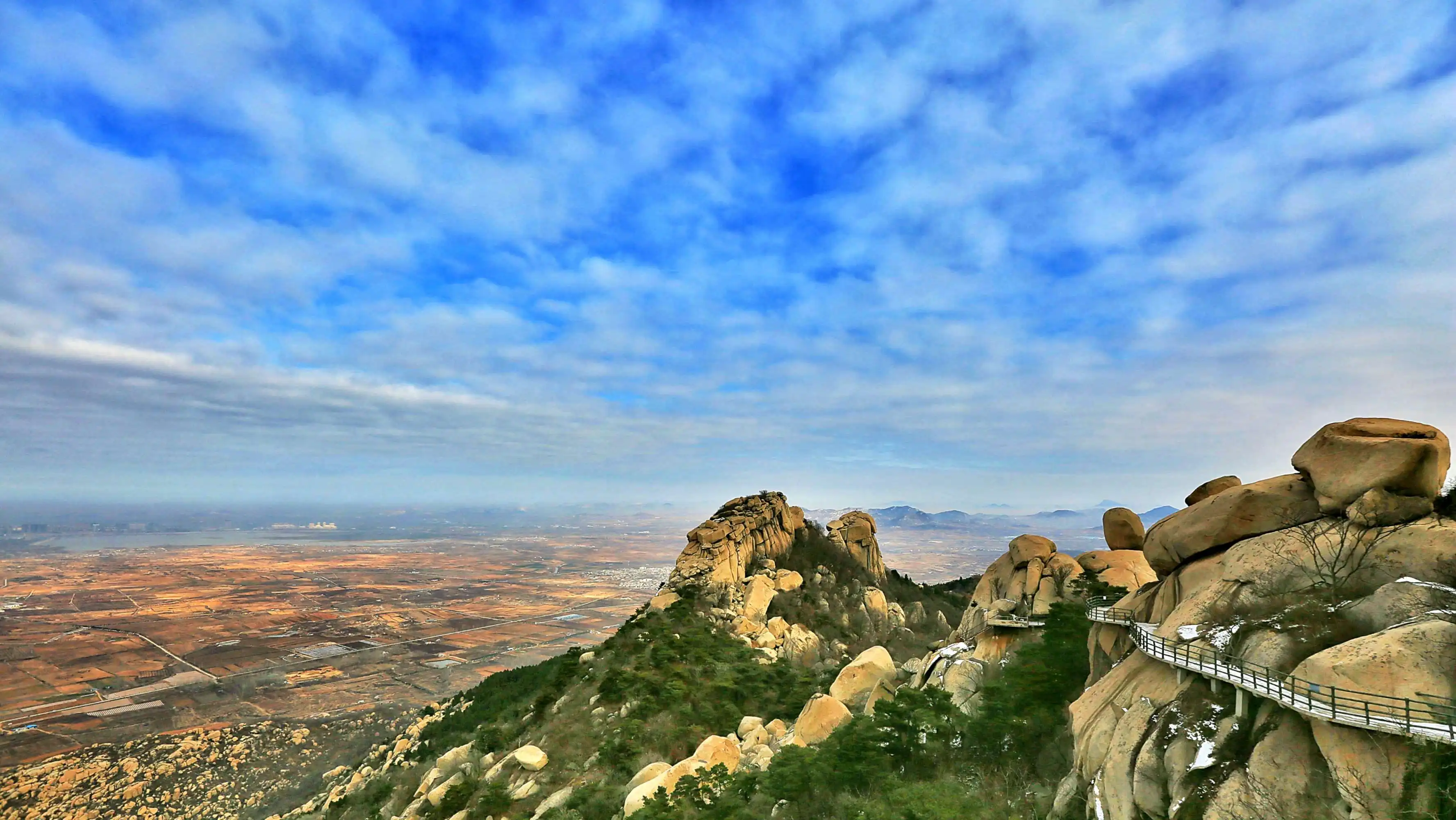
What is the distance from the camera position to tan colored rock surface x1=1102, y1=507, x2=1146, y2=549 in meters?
42.7

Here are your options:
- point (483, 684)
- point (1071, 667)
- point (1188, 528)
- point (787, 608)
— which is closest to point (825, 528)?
point (787, 608)

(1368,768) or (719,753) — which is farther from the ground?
(1368,768)

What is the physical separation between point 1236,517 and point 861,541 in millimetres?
67985

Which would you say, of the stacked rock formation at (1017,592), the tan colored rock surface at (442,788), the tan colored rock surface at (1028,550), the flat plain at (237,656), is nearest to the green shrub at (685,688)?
the tan colored rock surface at (442,788)

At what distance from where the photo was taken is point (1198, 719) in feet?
57.7

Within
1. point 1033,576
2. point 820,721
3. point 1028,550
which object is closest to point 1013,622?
point 1033,576

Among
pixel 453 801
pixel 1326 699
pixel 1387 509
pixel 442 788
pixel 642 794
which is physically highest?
pixel 1387 509

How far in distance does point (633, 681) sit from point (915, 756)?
84.4ft

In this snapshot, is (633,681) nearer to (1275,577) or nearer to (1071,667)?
(1071,667)

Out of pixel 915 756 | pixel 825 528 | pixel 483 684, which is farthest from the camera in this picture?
pixel 825 528

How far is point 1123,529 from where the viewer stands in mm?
42812

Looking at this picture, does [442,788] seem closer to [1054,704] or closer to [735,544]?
→ [1054,704]

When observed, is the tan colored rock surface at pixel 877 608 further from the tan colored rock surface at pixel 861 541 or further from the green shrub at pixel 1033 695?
the green shrub at pixel 1033 695

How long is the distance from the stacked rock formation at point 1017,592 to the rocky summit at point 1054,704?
9.7 inches
